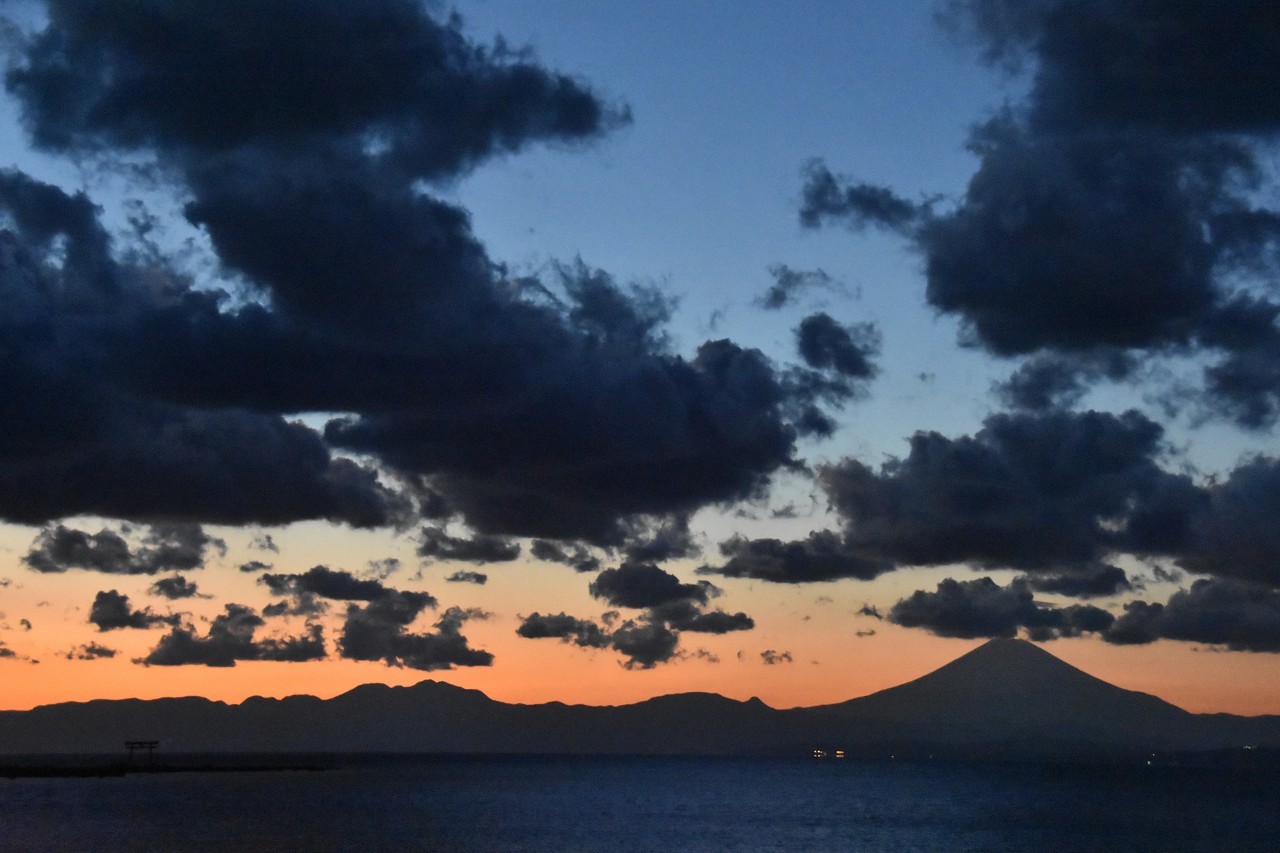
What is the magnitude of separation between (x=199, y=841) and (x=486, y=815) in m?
56.2

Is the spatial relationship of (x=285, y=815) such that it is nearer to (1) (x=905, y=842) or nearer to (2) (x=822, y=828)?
(2) (x=822, y=828)

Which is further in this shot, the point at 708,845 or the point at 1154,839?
the point at 1154,839

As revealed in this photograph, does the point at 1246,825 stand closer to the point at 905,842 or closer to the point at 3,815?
the point at 905,842

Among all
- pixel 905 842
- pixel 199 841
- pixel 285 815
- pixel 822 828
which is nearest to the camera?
pixel 199 841

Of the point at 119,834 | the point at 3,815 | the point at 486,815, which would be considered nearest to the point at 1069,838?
the point at 486,815

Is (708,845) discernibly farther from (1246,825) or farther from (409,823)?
(1246,825)

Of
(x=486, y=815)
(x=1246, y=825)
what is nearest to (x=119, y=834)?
(x=486, y=815)

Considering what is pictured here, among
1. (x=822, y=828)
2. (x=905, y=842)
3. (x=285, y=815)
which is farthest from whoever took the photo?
(x=285, y=815)

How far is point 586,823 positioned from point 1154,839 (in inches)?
2637

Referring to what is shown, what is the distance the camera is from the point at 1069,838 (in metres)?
156

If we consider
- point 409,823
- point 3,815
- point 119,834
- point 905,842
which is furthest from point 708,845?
point 3,815

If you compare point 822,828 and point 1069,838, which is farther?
point 822,828

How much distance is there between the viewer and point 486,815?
191000 millimetres

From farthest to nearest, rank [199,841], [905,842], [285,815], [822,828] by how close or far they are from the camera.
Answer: [285,815], [822,828], [905,842], [199,841]
